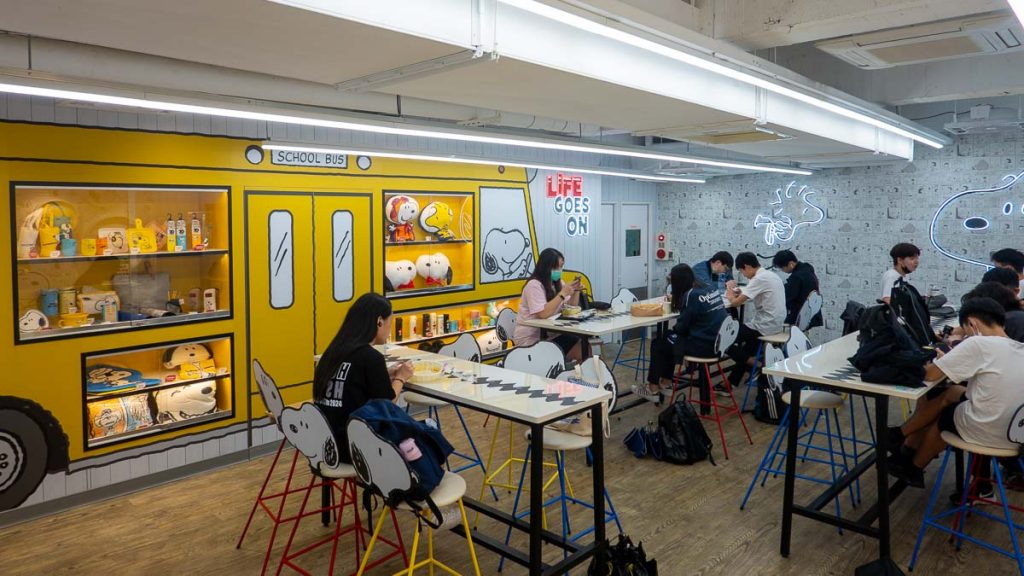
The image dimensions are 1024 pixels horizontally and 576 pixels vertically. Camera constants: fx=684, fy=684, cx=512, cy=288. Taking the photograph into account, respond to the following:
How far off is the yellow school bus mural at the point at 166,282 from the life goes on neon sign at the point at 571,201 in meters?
2.01

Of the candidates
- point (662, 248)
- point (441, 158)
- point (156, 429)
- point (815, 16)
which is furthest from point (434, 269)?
point (662, 248)

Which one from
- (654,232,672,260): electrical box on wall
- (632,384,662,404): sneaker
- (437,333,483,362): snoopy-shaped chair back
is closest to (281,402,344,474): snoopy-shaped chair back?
(437,333,483,362): snoopy-shaped chair back

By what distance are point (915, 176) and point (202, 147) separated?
26.7 ft

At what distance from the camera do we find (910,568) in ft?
12.6

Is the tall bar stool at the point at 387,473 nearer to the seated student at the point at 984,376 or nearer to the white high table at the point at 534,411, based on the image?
the white high table at the point at 534,411

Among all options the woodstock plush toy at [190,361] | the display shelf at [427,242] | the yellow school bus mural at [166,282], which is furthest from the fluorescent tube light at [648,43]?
the woodstock plush toy at [190,361]

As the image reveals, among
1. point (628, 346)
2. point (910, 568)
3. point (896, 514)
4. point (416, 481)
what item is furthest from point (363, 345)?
point (628, 346)

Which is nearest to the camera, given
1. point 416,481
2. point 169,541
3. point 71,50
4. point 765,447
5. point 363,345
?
point 416,481

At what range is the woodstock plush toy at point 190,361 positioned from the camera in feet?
17.5

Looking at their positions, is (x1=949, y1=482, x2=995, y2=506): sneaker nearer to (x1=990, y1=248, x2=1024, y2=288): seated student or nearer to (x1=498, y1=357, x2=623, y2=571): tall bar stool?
(x1=498, y1=357, x2=623, y2=571): tall bar stool

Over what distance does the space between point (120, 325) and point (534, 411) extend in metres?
3.28

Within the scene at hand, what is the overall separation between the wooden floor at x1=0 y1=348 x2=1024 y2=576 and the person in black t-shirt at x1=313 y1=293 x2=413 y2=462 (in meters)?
1.05

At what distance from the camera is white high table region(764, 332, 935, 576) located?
369cm

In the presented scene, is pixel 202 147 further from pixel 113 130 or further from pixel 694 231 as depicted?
pixel 694 231
